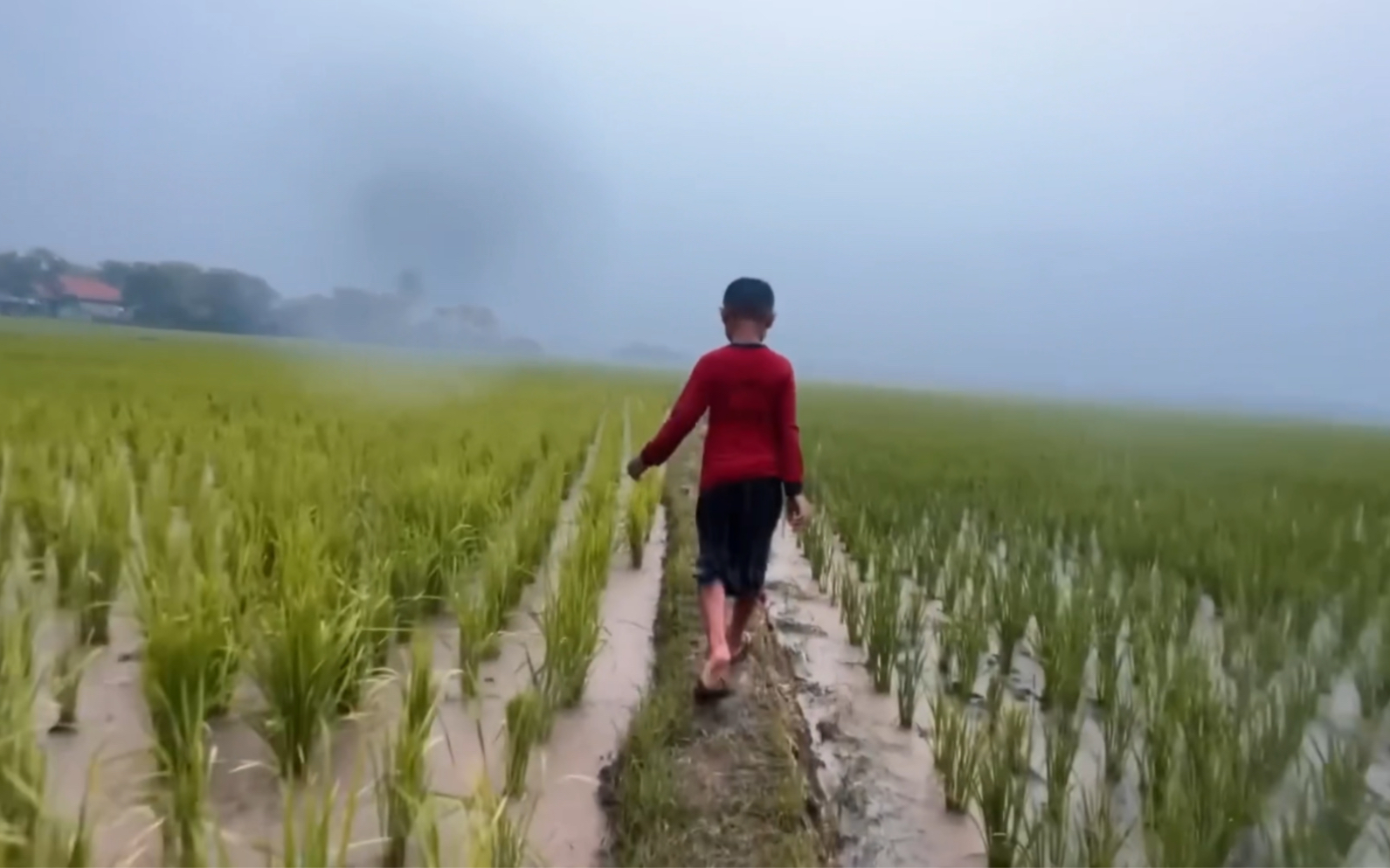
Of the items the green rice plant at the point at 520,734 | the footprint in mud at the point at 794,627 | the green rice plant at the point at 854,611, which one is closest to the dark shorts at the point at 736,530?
the green rice plant at the point at 854,611

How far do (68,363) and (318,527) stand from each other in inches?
543

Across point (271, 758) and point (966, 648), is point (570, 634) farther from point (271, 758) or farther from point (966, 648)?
point (966, 648)

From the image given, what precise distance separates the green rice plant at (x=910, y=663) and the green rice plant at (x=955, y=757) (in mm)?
327

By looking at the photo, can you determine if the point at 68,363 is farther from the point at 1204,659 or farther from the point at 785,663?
the point at 1204,659

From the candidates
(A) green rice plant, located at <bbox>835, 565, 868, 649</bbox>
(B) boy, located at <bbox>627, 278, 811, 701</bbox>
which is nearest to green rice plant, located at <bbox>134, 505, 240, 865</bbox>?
(B) boy, located at <bbox>627, 278, 811, 701</bbox>

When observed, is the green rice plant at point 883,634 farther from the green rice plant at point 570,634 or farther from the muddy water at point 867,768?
the green rice plant at point 570,634

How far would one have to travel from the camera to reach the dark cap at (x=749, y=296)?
2422 mm

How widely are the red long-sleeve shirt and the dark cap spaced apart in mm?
97

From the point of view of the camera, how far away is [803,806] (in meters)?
1.81

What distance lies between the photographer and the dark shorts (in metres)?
2.51

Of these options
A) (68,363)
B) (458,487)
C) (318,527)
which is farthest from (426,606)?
(68,363)

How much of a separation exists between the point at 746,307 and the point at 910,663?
1.08 m

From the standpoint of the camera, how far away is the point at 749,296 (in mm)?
2424

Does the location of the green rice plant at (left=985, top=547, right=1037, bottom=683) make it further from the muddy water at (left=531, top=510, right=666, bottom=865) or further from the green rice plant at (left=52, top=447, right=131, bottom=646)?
the green rice plant at (left=52, top=447, right=131, bottom=646)
